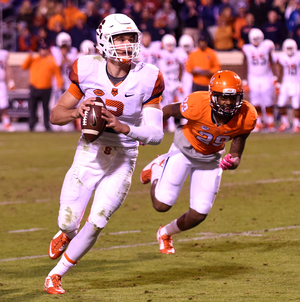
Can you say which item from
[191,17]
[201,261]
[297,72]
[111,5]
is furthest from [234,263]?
[111,5]

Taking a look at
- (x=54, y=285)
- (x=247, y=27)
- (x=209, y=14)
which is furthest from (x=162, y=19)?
(x=54, y=285)

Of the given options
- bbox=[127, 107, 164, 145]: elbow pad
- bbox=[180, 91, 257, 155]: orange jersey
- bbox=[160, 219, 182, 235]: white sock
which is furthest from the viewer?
bbox=[160, 219, 182, 235]: white sock

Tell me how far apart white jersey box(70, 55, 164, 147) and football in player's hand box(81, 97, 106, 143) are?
0.65 feet

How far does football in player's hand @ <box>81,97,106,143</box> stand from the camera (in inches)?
153

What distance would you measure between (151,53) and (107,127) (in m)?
11.0

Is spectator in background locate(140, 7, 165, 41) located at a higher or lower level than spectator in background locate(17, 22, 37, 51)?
higher

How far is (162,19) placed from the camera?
52.9ft

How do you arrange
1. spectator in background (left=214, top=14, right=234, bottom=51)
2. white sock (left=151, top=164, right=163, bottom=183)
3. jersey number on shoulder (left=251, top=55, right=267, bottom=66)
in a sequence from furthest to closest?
spectator in background (left=214, top=14, right=234, bottom=51)
jersey number on shoulder (left=251, top=55, right=267, bottom=66)
white sock (left=151, top=164, right=163, bottom=183)

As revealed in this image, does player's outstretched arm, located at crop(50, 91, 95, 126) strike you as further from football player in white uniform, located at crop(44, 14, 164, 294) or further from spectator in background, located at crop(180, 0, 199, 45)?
spectator in background, located at crop(180, 0, 199, 45)

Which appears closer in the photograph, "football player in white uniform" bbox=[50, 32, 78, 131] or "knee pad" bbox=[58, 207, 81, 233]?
"knee pad" bbox=[58, 207, 81, 233]

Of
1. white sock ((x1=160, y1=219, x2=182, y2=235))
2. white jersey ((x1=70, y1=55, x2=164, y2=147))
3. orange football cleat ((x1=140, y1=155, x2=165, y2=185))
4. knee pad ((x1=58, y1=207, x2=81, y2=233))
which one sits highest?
white jersey ((x1=70, y1=55, x2=164, y2=147))

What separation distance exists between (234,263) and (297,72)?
33.2ft

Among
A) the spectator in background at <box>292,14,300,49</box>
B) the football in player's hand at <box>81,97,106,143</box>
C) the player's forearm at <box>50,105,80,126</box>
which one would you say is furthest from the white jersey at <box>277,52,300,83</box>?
the football in player's hand at <box>81,97,106,143</box>

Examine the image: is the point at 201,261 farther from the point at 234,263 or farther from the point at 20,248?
the point at 20,248
